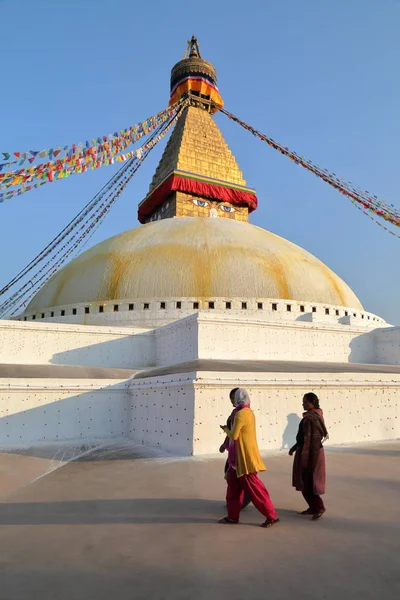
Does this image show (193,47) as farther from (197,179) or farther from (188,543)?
(188,543)

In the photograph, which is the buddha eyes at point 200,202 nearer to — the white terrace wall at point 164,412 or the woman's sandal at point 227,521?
the white terrace wall at point 164,412

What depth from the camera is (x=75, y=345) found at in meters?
11.5

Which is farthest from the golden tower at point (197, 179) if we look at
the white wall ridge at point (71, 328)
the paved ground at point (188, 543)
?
the paved ground at point (188, 543)

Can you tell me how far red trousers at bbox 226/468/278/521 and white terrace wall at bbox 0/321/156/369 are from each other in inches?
337

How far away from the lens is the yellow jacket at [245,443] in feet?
11.1

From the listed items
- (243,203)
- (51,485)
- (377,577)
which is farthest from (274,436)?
(243,203)

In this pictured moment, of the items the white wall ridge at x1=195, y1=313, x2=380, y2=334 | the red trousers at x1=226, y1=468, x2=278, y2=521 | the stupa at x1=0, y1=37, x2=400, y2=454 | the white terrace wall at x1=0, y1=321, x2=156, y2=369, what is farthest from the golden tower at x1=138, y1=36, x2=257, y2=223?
the red trousers at x1=226, y1=468, x2=278, y2=521

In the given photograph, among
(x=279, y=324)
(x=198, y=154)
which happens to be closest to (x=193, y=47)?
(x=198, y=154)

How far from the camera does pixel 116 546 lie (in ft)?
9.68

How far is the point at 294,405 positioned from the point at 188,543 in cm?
472

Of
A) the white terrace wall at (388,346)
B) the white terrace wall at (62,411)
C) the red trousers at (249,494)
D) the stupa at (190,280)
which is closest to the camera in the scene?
the red trousers at (249,494)

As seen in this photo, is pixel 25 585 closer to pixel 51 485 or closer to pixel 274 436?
pixel 51 485

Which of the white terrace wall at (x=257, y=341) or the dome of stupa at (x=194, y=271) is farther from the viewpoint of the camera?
the dome of stupa at (x=194, y=271)

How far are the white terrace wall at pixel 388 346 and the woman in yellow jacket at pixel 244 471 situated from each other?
32.8 ft
